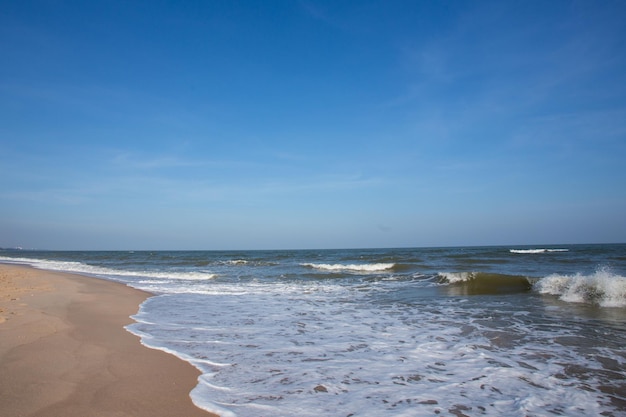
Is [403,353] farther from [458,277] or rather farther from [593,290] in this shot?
[458,277]

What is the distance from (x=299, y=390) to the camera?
373 centimetres

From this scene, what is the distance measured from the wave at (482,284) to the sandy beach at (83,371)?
32.0 feet

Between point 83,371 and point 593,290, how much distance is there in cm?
1166

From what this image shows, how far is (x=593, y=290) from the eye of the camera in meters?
10.2

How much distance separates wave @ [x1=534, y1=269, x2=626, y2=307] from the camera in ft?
30.9

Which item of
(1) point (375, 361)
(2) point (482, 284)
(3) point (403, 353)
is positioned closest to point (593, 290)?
(2) point (482, 284)

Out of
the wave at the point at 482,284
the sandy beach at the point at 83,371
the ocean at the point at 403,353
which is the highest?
the sandy beach at the point at 83,371

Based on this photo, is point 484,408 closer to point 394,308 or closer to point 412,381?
point 412,381

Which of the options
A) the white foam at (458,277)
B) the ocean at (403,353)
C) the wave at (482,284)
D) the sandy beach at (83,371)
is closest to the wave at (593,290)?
the ocean at (403,353)

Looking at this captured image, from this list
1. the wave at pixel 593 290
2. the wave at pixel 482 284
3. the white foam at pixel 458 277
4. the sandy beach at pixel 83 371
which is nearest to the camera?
the sandy beach at pixel 83 371

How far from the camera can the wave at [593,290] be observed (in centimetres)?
942

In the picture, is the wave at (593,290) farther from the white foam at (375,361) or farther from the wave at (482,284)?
the white foam at (375,361)

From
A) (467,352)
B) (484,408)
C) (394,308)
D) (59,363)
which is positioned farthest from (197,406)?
(394,308)

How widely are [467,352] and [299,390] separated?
2.62 metres
